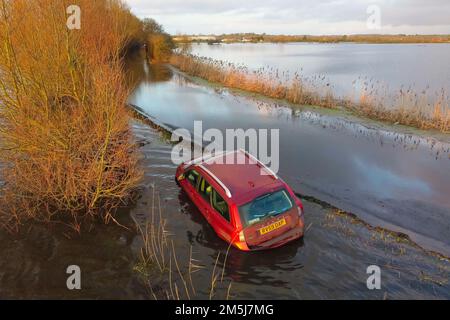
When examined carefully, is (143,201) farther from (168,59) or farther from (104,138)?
(168,59)

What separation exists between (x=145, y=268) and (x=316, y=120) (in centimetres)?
1413

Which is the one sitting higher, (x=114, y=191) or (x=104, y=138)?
(x=104, y=138)

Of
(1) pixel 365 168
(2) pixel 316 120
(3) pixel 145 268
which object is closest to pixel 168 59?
(2) pixel 316 120

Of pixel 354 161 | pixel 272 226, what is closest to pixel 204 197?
pixel 272 226

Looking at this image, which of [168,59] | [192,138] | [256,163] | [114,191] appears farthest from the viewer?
[168,59]

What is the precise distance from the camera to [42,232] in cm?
821

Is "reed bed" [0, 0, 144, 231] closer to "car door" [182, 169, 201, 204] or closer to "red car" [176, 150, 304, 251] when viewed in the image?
"car door" [182, 169, 201, 204]

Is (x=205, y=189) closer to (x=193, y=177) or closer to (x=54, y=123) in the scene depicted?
(x=193, y=177)

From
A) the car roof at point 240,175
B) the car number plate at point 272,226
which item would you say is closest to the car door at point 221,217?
the car roof at point 240,175

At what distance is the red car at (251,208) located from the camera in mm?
6926

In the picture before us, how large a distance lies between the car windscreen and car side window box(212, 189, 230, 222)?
1.31 feet

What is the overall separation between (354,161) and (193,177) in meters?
7.07

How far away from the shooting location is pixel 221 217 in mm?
7379

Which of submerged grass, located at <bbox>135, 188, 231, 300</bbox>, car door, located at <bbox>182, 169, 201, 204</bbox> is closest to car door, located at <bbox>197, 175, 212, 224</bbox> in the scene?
car door, located at <bbox>182, 169, 201, 204</bbox>
